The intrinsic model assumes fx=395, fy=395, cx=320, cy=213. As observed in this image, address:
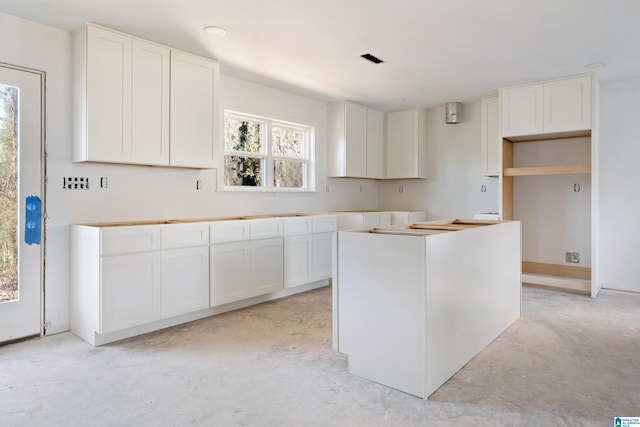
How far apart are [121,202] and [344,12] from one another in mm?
2567

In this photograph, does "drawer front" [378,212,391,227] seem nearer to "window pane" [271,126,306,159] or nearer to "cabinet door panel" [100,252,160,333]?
"window pane" [271,126,306,159]

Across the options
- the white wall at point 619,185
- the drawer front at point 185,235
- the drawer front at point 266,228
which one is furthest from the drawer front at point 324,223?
the white wall at point 619,185

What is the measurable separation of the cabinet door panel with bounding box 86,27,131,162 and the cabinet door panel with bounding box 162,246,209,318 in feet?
3.20

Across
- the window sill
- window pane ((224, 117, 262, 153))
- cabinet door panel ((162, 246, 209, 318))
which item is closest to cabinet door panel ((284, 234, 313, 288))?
the window sill

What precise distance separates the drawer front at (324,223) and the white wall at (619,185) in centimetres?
332

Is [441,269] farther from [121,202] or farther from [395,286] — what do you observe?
[121,202]

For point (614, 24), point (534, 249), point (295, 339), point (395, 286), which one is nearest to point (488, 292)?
point (395, 286)

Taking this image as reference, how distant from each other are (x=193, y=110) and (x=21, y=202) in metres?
1.65

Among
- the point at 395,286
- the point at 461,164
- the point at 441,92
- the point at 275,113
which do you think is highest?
the point at 441,92

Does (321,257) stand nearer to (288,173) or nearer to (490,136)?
(288,173)

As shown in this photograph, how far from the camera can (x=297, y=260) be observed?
4625mm

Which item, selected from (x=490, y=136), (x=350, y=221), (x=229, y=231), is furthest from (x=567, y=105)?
(x=229, y=231)

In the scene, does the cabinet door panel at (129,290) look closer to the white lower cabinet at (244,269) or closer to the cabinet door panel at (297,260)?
the white lower cabinet at (244,269)

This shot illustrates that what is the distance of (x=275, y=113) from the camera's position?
5133mm
